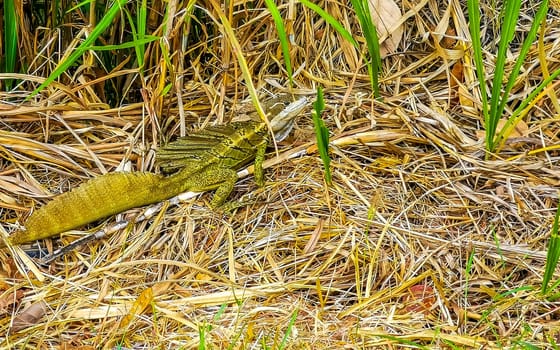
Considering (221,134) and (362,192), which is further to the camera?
(221,134)

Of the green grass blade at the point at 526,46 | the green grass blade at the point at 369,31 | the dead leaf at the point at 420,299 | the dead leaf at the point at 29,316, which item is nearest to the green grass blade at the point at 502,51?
the green grass blade at the point at 526,46

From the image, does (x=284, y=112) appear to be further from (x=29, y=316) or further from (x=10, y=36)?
(x=29, y=316)

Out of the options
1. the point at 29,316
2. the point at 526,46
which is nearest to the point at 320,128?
the point at 526,46

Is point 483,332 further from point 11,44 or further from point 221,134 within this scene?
point 11,44

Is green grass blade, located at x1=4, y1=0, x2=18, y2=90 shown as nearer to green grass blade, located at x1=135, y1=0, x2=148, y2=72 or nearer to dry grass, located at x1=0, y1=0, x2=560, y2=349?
dry grass, located at x1=0, y1=0, x2=560, y2=349

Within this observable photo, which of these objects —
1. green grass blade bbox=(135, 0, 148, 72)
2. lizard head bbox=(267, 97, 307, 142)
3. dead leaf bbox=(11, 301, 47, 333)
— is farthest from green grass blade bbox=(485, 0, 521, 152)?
dead leaf bbox=(11, 301, 47, 333)

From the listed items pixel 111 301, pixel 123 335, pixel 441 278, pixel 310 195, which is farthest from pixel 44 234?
pixel 441 278
